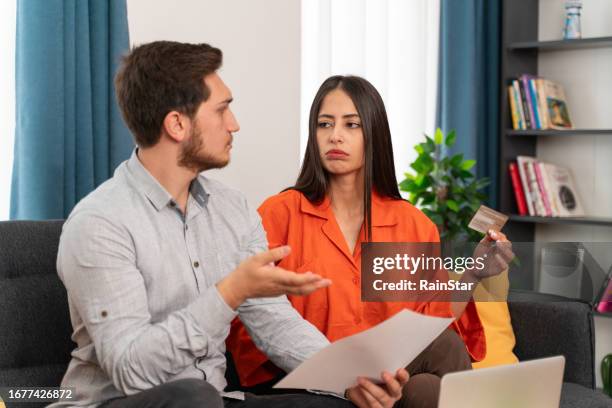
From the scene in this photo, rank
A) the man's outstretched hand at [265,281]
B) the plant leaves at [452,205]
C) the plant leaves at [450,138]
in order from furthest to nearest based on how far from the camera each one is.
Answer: the plant leaves at [450,138], the plant leaves at [452,205], the man's outstretched hand at [265,281]

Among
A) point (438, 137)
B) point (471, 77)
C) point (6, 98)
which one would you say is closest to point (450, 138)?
point (438, 137)

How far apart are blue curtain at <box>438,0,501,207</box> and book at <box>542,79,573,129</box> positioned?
0.83 ft

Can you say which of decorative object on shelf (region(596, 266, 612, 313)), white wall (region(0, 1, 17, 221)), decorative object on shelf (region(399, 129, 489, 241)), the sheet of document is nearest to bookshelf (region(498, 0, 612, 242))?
decorative object on shelf (region(596, 266, 612, 313))

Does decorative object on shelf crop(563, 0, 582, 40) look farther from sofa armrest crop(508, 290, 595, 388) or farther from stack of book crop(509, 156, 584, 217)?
sofa armrest crop(508, 290, 595, 388)

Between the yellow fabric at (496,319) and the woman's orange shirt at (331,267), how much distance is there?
0.08 metres

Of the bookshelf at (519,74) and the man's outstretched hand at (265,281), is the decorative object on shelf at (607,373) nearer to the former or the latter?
the bookshelf at (519,74)

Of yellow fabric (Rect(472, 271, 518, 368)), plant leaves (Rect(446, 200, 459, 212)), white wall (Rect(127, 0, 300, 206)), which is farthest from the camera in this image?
plant leaves (Rect(446, 200, 459, 212))

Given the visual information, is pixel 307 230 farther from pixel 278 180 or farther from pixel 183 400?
pixel 278 180

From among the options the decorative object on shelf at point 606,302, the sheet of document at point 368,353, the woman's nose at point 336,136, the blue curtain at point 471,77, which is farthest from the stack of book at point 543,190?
the sheet of document at point 368,353

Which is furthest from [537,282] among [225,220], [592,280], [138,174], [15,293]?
[15,293]

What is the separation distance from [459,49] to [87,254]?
2.87m

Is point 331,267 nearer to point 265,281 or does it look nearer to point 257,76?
point 265,281

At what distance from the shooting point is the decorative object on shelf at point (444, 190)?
12.5ft

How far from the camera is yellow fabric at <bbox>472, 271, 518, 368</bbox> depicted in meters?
2.47
